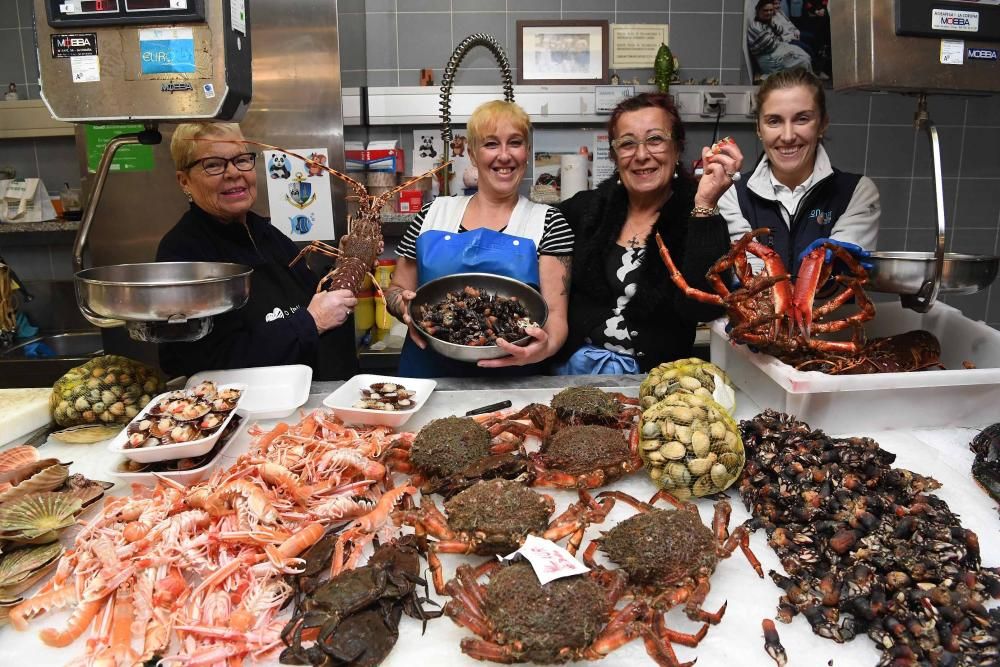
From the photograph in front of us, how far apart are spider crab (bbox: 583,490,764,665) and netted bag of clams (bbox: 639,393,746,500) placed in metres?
0.19

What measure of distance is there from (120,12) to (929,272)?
2196 millimetres

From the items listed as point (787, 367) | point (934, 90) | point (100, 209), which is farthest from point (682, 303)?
point (100, 209)

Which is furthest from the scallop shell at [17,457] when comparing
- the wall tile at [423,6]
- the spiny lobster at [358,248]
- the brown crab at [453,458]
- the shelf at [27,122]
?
the wall tile at [423,6]

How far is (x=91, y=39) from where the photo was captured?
1589 millimetres

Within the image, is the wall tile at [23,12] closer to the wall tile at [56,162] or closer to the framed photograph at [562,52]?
the wall tile at [56,162]

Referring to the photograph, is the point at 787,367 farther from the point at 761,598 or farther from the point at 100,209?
the point at 100,209

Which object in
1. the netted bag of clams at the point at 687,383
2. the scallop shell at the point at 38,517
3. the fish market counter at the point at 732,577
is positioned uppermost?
the netted bag of clams at the point at 687,383

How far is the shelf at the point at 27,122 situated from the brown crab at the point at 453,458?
12.9 ft

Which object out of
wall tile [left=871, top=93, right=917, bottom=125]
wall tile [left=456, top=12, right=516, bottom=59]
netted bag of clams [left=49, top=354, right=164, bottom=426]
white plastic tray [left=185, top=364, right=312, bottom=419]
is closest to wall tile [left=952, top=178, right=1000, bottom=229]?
wall tile [left=871, top=93, right=917, bottom=125]

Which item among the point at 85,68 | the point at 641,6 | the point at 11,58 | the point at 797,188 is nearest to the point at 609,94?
the point at 641,6

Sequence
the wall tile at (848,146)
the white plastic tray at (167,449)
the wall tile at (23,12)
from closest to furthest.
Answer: the white plastic tray at (167,449) → the wall tile at (23,12) → the wall tile at (848,146)

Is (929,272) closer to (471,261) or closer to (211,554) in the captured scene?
(471,261)

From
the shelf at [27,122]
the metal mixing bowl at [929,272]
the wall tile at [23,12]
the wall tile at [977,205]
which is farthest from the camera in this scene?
the wall tile at [977,205]

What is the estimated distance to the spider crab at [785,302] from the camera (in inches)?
79.5
